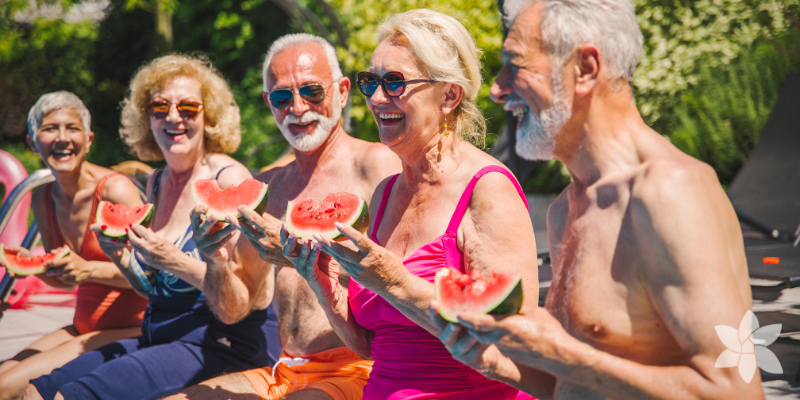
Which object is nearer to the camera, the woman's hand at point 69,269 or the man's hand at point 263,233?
the man's hand at point 263,233

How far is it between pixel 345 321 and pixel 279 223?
20.0 inches

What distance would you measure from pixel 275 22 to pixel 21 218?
887 cm

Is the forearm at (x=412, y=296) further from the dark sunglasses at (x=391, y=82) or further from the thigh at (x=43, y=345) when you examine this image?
the thigh at (x=43, y=345)

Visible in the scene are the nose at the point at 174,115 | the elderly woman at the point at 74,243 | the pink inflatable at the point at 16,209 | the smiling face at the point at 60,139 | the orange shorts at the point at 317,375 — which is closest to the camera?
the orange shorts at the point at 317,375

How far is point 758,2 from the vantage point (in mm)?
8828

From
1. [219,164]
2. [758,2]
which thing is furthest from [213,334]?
[758,2]

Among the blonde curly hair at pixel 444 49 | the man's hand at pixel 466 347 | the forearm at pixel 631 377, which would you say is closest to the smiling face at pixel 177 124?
the blonde curly hair at pixel 444 49

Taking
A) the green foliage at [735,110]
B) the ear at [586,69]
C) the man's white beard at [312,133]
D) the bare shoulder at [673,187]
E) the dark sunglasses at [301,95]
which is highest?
the dark sunglasses at [301,95]

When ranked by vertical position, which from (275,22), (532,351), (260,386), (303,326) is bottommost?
(260,386)

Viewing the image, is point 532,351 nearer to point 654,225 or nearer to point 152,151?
point 654,225

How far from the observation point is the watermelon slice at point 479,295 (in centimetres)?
143

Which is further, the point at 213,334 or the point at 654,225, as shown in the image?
the point at 213,334

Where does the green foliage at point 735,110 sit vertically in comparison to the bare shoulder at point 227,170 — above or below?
below

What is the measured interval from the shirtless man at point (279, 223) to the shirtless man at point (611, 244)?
139 centimetres
